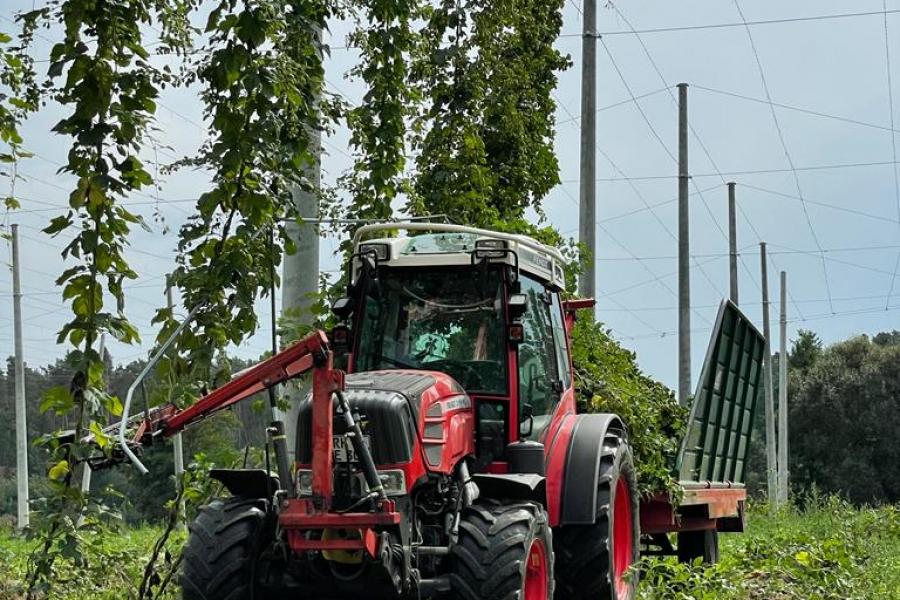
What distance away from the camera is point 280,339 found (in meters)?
11.7

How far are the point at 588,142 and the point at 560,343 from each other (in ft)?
32.5

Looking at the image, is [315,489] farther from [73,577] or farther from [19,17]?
[19,17]

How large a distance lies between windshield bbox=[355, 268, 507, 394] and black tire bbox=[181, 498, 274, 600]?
147cm

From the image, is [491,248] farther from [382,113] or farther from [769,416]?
[769,416]

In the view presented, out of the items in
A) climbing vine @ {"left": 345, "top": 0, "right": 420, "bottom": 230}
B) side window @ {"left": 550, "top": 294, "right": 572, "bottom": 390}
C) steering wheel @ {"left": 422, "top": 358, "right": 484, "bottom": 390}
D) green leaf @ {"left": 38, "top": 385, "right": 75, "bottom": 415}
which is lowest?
green leaf @ {"left": 38, "top": 385, "right": 75, "bottom": 415}

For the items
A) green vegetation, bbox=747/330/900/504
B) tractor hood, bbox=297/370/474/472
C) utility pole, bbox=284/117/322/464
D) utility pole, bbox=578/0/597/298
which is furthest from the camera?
green vegetation, bbox=747/330/900/504

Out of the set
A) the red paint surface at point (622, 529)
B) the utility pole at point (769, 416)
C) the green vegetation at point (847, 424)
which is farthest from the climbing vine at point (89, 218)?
the green vegetation at point (847, 424)

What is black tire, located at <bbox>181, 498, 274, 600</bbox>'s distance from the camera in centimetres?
758

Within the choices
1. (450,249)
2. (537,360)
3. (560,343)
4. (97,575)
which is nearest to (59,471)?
(97,575)

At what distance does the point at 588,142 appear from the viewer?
1939cm

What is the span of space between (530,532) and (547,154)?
11.1 metres

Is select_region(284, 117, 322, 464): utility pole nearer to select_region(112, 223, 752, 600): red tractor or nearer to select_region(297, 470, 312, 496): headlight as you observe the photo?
select_region(112, 223, 752, 600): red tractor

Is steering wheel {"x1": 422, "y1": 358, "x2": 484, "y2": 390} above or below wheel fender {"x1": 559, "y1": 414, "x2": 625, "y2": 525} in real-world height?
above

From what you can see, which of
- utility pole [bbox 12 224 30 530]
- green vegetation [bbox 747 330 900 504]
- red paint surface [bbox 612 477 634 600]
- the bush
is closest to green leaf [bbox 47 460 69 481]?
red paint surface [bbox 612 477 634 600]
